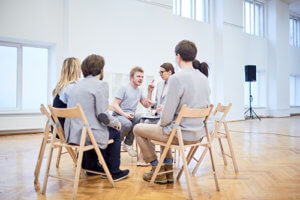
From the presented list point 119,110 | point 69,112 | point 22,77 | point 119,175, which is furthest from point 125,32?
point 69,112

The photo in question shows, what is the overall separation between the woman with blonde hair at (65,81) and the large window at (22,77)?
3899mm

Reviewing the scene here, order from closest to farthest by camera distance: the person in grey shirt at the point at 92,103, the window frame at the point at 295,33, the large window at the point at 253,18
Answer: the person in grey shirt at the point at 92,103 < the large window at the point at 253,18 < the window frame at the point at 295,33

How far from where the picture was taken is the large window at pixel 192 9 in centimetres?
849

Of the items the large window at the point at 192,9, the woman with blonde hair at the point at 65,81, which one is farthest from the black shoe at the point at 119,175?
the large window at the point at 192,9

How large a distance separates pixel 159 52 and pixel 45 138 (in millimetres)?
5507

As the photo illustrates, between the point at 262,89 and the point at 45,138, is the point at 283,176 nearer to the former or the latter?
the point at 45,138

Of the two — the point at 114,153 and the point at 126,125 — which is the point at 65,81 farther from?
the point at 126,125

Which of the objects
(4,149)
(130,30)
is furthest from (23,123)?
(130,30)

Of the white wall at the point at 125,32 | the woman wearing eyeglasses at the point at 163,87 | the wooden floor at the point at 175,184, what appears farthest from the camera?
the white wall at the point at 125,32

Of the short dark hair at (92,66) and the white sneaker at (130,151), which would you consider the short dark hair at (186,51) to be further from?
the white sneaker at (130,151)

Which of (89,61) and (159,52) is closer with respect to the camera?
(89,61)

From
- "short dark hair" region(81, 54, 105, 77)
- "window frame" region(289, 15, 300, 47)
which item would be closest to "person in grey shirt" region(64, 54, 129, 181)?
"short dark hair" region(81, 54, 105, 77)

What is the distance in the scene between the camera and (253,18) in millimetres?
10930

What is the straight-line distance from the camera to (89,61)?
228 centimetres
